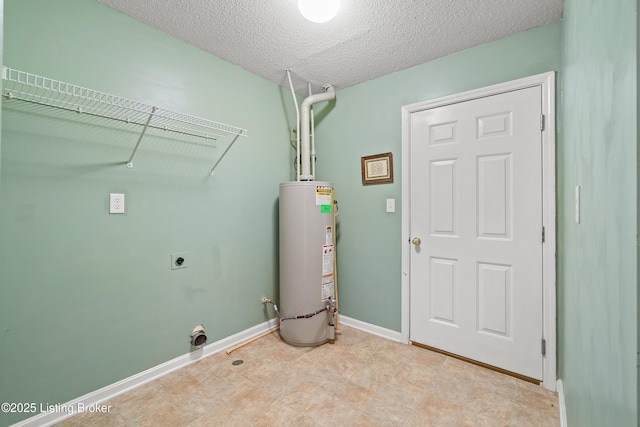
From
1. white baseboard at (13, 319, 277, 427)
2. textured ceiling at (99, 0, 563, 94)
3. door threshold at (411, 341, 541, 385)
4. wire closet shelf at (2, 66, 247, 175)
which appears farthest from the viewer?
door threshold at (411, 341, 541, 385)

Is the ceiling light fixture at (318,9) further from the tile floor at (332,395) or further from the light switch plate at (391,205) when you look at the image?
the tile floor at (332,395)

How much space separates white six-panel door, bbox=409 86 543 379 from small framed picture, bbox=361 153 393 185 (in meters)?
0.20

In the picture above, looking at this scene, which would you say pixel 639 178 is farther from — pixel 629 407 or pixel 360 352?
pixel 360 352

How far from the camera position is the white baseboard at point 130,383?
1.40 meters

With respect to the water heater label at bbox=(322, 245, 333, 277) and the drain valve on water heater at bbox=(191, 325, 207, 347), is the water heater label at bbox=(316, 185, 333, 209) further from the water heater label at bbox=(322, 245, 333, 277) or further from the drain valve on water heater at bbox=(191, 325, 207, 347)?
the drain valve on water heater at bbox=(191, 325, 207, 347)

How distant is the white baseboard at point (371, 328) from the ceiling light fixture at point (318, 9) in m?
2.32

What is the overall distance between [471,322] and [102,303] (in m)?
2.38

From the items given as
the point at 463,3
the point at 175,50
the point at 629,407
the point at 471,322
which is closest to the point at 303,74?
the point at 175,50

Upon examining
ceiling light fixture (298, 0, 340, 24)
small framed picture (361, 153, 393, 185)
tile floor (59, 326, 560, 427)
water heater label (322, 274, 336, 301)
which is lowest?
tile floor (59, 326, 560, 427)

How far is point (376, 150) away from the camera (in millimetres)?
2424

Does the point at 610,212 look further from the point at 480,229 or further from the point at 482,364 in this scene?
the point at 482,364

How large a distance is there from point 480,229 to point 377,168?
93cm

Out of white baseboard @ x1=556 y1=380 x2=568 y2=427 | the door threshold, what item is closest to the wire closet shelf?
the door threshold

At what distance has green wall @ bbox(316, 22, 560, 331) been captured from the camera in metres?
1.98
